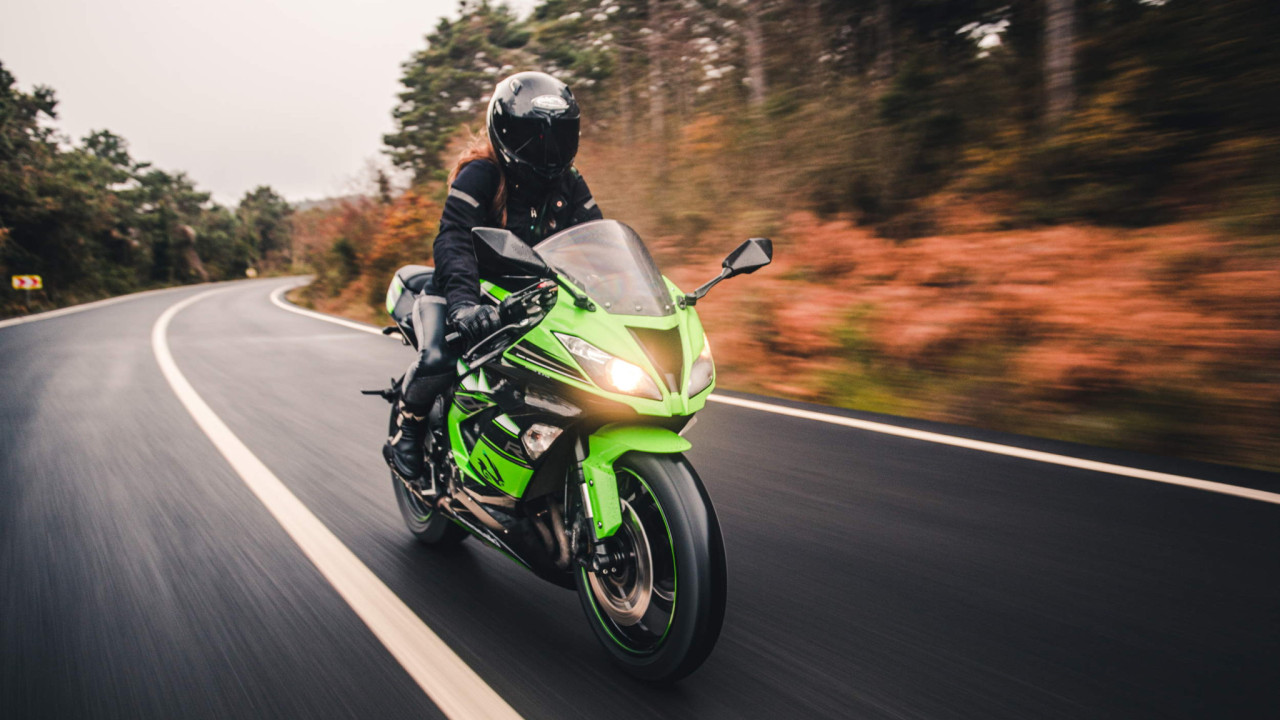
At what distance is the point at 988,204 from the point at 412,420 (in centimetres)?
Answer: 741

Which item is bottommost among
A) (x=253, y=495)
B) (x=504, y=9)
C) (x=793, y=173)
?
(x=253, y=495)

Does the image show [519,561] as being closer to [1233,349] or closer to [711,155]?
[1233,349]

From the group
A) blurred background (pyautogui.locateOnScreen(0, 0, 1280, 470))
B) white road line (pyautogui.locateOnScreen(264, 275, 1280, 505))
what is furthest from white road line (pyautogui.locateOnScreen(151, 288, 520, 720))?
blurred background (pyautogui.locateOnScreen(0, 0, 1280, 470))

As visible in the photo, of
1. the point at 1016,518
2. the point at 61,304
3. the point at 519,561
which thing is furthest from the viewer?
the point at 61,304

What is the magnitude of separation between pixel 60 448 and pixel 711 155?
9193mm

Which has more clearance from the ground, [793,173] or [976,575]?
[793,173]

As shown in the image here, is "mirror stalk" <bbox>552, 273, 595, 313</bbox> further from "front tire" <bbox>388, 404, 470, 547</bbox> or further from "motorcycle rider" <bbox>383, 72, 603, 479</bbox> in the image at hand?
"front tire" <bbox>388, 404, 470, 547</bbox>

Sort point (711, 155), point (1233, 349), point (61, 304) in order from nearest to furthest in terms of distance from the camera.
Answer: point (1233, 349) < point (711, 155) < point (61, 304)

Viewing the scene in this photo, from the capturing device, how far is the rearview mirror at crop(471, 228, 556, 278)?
2.11m

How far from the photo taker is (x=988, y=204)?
837 cm

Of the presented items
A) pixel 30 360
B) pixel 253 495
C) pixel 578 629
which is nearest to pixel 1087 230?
pixel 578 629

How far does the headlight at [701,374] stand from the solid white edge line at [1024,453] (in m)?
2.75

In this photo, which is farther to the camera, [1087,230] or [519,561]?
[1087,230]

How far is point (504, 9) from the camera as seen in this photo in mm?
32344
